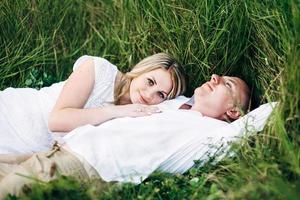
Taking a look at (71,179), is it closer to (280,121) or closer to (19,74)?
(280,121)

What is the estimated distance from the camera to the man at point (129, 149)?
3775 millimetres

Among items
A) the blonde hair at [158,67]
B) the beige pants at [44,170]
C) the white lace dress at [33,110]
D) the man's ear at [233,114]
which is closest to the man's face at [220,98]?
the man's ear at [233,114]

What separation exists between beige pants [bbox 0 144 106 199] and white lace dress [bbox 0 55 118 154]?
35 cm

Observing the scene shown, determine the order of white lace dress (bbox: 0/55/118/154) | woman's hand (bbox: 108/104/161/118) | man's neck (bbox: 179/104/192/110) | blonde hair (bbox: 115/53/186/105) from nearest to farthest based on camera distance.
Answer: woman's hand (bbox: 108/104/161/118) → white lace dress (bbox: 0/55/118/154) → man's neck (bbox: 179/104/192/110) → blonde hair (bbox: 115/53/186/105)

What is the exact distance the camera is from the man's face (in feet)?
14.1

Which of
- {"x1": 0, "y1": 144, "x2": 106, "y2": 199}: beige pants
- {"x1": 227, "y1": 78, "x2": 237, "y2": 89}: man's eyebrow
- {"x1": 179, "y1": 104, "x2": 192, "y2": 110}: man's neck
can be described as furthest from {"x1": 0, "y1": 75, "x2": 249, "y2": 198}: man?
{"x1": 227, "y1": 78, "x2": 237, "y2": 89}: man's eyebrow

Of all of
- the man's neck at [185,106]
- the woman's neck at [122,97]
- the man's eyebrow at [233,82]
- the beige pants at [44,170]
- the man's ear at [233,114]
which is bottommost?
the beige pants at [44,170]

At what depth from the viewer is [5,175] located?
151 inches

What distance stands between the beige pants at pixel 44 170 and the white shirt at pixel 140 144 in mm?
54

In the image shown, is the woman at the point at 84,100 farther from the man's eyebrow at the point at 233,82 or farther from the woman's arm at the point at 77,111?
the man's eyebrow at the point at 233,82

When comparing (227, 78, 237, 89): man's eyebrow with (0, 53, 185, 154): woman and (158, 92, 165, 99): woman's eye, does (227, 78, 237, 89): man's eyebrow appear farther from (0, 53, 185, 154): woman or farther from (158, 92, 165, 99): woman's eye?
(158, 92, 165, 99): woman's eye

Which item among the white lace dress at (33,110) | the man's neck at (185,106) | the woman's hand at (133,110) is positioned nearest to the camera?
the woman's hand at (133,110)

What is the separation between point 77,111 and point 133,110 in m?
0.34

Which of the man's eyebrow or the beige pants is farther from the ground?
the man's eyebrow
